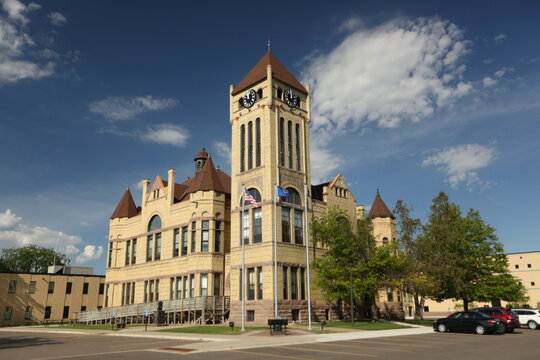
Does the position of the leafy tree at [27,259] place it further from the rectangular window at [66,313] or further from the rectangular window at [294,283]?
the rectangular window at [294,283]

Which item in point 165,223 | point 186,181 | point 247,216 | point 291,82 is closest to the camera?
point 247,216

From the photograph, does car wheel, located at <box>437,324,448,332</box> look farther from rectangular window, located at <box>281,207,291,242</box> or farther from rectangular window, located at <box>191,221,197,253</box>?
rectangular window, located at <box>191,221,197,253</box>

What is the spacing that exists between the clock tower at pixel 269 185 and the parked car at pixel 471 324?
1298 cm

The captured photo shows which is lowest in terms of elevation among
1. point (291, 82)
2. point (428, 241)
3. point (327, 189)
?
point (428, 241)

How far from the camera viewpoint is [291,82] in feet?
154

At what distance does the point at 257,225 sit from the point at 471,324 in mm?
19957

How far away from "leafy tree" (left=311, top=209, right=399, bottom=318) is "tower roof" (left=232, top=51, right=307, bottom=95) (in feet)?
49.1

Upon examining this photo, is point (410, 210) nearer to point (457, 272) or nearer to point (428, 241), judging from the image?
point (428, 241)

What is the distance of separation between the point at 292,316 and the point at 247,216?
1022cm

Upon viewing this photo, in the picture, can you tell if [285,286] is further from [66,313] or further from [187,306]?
[66,313]

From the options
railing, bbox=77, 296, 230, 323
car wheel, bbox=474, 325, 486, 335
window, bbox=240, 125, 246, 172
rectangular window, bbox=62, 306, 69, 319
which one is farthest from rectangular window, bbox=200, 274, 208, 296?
rectangular window, bbox=62, 306, 69, 319

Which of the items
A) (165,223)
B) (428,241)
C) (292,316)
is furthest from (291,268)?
(165,223)

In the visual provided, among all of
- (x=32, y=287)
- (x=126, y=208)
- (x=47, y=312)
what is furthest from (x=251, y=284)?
(x=32, y=287)

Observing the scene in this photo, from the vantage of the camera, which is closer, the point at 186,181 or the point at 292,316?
the point at 292,316
